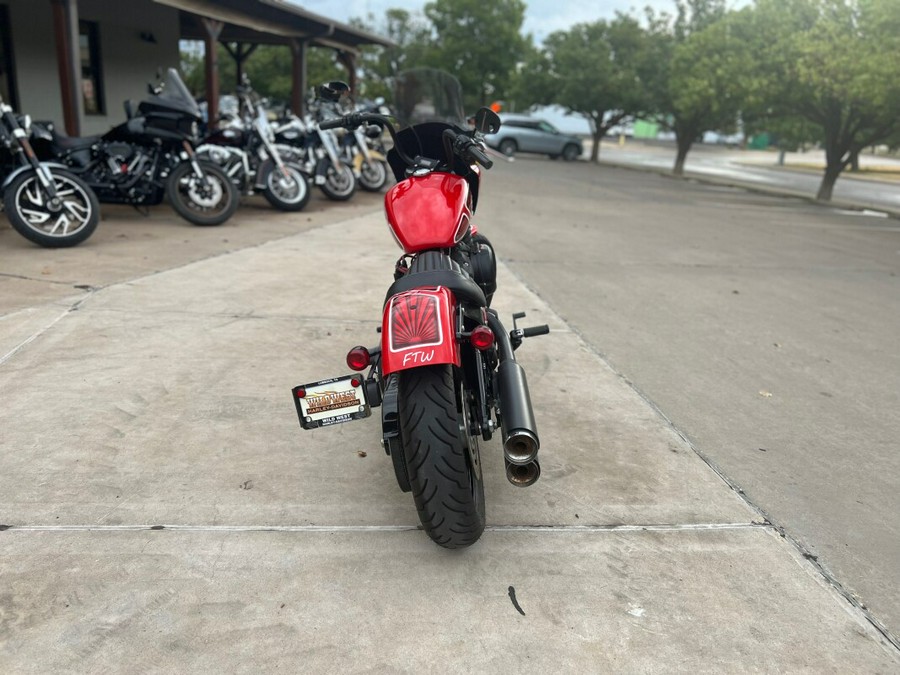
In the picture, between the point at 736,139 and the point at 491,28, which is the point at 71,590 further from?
the point at 736,139

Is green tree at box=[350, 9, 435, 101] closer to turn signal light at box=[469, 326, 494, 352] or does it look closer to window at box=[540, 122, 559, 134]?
window at box=[540, 122, 559, 134]

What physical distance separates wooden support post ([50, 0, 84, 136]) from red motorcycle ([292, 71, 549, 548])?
753 cm

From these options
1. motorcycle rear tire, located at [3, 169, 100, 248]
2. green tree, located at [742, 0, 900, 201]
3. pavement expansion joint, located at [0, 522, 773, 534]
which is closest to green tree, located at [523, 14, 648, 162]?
green tree, located at [742, 0, 900, 201]

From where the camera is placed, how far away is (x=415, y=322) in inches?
89.8

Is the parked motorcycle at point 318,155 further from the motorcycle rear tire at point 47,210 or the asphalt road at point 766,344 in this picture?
the motorcycle rear tire at point 47,210

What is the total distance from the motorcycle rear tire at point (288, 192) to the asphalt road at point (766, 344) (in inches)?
98.2

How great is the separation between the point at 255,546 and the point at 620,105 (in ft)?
95.4

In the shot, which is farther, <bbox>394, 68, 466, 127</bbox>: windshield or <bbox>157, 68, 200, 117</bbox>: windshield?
<bbox>157, 68, 200, 117</bbox>: windshield

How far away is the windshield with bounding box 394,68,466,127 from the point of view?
4.96 meters

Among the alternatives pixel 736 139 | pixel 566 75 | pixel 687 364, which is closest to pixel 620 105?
pixel 566 75

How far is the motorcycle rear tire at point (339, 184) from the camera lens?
1080 centimetres

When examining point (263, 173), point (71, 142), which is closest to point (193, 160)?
point (71, 142)

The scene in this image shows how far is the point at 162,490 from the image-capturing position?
277 cm

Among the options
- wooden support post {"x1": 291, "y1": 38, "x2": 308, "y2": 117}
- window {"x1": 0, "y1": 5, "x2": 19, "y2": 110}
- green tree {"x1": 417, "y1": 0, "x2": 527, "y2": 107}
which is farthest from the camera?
green tree {"x1": 417, "y1": 0, "x2": 527, "y2": 107}
